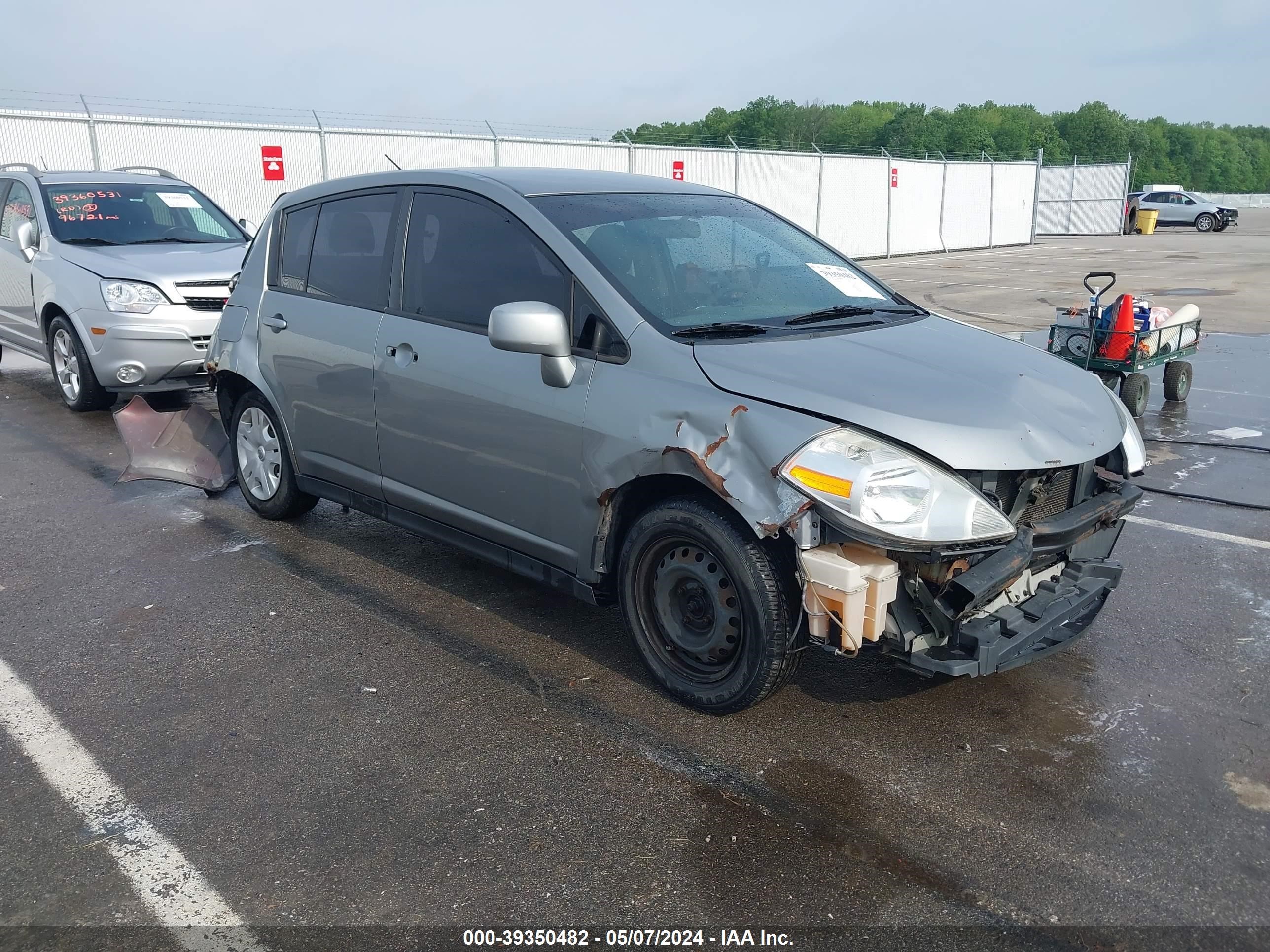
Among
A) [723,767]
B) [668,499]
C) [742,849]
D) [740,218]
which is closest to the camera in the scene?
[742,849]

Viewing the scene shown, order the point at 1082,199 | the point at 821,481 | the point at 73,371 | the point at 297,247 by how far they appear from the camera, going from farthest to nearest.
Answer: the point at 1082,199 < the point at 73,371 < the point at 297,247 < the point at 821,481

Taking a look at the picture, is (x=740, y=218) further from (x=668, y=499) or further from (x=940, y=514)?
(x=940, y=514)

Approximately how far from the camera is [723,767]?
3.46 meters

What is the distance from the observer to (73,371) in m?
8.83

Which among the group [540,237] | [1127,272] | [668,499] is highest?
[540,237]

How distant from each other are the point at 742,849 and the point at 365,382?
2.79m

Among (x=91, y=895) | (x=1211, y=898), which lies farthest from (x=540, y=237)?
(x=1211, y=898)

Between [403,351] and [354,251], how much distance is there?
29.7 inches

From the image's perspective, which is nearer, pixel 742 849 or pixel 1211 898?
pixel 1211 898

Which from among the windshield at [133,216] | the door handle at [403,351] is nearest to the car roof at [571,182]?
the door handle at [403,351]

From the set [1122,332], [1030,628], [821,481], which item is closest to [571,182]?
[821,481]

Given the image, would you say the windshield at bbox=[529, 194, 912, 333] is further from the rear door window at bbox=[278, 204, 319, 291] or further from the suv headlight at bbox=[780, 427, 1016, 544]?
the rear door window at bbox=[278, 204, 319, 291]

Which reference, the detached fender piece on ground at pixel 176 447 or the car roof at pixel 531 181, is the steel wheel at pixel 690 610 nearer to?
the car roof at pixel 531 181

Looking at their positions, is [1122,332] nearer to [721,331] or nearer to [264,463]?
[721,331]
